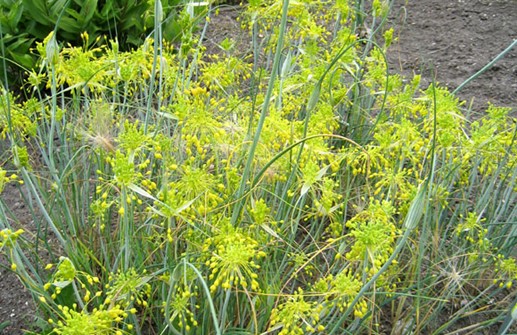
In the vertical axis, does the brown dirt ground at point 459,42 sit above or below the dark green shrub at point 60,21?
below

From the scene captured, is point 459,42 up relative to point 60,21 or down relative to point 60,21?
down

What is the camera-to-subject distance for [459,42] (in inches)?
162

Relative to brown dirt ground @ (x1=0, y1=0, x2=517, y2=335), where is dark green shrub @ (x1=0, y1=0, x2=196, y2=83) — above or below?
above

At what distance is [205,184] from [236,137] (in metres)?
0.32

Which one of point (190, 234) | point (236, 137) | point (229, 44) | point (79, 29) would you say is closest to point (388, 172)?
point (236, 137)

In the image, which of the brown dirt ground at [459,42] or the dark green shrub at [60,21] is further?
the brown dirt ground at [459,42]

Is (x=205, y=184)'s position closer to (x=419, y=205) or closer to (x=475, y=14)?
(x=419, y=205)

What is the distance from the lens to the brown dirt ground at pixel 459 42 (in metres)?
3.62

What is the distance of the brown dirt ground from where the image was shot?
3.62 meters

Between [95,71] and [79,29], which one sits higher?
[95,71]

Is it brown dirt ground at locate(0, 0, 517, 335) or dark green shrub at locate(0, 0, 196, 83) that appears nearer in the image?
dark green shrub at locate(0, 0, 196, 83)

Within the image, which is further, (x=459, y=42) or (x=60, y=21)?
(x=459, y=42)

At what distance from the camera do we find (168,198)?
1532 millimetres

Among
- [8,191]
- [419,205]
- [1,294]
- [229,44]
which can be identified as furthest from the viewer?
[8,191]
